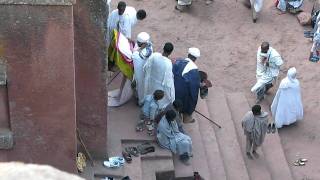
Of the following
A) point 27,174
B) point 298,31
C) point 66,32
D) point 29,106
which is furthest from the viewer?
point 298,31

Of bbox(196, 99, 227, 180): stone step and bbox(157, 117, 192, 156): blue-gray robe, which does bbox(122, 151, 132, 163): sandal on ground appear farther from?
bbox(196, 99, 227, 180): stone step

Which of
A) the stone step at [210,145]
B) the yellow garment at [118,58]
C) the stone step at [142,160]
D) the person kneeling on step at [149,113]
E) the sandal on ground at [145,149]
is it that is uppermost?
the yellow garment at [118,58]

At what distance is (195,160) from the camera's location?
29.5 ft

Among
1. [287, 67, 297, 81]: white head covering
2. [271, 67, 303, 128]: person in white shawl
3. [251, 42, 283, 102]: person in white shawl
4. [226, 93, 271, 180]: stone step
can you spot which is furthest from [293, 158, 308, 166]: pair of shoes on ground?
[251, 42, 283, 102]: person in white shawl

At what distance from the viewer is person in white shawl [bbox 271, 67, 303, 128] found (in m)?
10.1

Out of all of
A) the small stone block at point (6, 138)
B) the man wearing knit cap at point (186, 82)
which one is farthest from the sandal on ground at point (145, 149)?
the small stone block at point (6, 138)

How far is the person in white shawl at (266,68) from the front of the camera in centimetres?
1039

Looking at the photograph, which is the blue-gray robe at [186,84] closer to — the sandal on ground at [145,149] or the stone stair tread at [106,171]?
the sandal on ground at [145,149]

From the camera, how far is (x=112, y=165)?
8.12 m


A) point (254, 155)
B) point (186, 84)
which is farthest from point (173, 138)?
point (254, 155)

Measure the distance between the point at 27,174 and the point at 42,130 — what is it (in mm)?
5896

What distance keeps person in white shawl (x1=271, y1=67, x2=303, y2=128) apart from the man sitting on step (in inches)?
46.7

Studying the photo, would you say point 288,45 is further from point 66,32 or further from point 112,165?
point 66,32

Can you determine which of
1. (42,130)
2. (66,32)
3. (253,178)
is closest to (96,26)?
(66,32)
